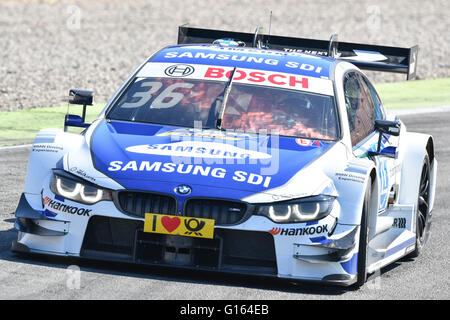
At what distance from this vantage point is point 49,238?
21.1 feet

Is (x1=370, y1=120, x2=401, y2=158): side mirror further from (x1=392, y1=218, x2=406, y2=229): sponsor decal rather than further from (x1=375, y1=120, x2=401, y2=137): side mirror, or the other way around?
(x1=392, y1=218, x2=406, y2=229): sponsor decal

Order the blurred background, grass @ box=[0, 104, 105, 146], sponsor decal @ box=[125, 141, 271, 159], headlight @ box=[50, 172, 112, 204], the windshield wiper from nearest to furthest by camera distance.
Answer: headlight @ box=[50, 172, 112, 204] → sponsor decal @ box=[125, 141, 271, 159] → the windshield wiper → grass @ box=[0, 104, 105, 146] → the blurred background

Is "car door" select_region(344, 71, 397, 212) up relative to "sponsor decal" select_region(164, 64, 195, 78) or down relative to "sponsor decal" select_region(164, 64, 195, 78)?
down

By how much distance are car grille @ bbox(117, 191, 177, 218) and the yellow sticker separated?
0.15ft

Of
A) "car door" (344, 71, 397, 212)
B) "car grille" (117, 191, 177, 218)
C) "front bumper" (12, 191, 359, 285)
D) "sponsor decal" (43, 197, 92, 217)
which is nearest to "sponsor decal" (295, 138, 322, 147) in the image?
"car door" (344, 71, 397, 212)

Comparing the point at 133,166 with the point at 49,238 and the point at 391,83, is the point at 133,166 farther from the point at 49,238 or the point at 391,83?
the point at 391,83

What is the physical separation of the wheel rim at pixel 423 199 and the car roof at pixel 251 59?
1.20 m

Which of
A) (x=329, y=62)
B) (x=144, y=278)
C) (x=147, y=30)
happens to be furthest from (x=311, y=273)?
(x=147, y=30)

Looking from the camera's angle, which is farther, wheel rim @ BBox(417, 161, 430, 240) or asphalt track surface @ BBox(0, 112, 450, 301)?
A: wheel rim @ BBox(417, 161, 430, 240)

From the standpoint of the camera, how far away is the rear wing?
917cm

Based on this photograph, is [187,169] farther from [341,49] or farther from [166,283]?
[341,49]

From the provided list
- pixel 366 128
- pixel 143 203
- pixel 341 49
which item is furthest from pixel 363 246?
pixel 341 49

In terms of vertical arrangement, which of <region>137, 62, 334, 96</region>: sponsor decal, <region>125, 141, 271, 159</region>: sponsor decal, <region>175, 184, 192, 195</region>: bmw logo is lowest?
<region>175, 184, 192, 195</region>: bmw logo

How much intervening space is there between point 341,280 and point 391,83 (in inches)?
616
